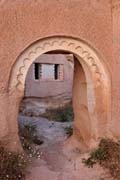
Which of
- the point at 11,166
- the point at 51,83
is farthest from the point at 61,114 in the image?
the point at 11,166

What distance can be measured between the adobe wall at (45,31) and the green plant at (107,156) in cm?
33

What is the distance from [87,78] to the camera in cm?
677

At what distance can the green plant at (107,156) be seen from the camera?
19.6 ft

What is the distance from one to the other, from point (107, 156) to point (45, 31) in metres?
2.46

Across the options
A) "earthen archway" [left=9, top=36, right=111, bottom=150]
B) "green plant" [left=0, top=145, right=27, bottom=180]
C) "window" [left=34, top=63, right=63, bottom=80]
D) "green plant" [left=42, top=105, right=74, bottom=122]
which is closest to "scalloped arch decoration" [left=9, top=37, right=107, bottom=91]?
"earthen archway" [left=9, top=36, right=111, bottom=150]

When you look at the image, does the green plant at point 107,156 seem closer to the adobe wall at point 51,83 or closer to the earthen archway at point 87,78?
the earthen archway at point 87,78

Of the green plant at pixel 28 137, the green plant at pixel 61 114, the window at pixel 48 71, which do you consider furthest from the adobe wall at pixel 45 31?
the window at pixel 48 71

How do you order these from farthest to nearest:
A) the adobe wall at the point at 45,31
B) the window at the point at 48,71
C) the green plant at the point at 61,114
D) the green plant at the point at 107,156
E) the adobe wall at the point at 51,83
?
the window at the point at 48,71 < the adobe wall at the point at 51,83 < the green plant at the point at 61,114 < the green plant at the point at 107,156 < the adobe wall at the point at 45,31

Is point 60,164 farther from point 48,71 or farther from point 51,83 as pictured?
point 48,71

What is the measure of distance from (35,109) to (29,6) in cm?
839

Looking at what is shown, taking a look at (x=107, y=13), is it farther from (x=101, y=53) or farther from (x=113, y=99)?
(x=113, y=99)

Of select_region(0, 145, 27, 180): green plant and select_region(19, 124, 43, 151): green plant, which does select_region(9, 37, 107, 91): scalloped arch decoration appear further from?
select_region(19, 124, 43, 151): green plant

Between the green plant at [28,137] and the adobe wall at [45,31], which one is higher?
the adobe wall at [45,31]

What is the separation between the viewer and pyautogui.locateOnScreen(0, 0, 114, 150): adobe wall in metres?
5.85
